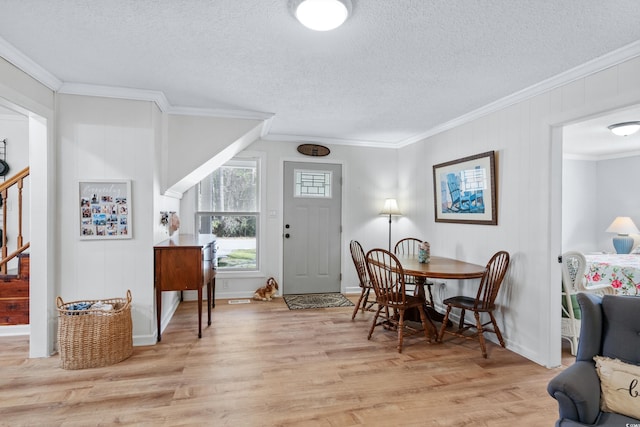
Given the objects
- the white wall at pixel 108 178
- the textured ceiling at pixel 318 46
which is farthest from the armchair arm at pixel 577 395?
the white wall at pixel 108 178

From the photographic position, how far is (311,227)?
502cm

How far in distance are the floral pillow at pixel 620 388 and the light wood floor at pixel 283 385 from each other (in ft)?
2.30

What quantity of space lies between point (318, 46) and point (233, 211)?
307 centimetres

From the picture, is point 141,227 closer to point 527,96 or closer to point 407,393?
point 407,393

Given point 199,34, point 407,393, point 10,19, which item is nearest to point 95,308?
point 10,19

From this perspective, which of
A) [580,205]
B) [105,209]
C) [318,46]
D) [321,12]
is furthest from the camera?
[580,205]

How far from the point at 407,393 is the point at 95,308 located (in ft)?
8.52

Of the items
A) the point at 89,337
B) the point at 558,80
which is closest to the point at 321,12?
the point at 558,80

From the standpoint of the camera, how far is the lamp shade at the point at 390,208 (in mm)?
4988

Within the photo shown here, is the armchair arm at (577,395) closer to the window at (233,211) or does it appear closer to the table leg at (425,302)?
the table leg at (425,302)

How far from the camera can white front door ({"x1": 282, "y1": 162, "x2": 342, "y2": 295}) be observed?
4934mm

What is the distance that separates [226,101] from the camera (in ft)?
11.0

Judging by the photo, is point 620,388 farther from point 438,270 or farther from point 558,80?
point 558,80

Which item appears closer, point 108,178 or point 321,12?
point 321,12
